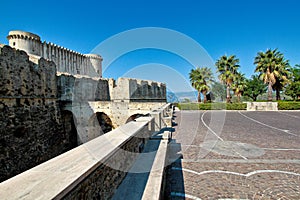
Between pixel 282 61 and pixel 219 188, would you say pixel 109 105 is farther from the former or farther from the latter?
pixel 282 61

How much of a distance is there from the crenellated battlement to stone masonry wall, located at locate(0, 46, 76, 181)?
4.17m

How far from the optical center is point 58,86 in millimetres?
14734

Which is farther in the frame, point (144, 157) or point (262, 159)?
point (262, 159)

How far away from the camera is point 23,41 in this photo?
22.6 m

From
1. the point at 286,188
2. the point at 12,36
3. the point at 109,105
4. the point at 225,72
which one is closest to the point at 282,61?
the point at 225,72

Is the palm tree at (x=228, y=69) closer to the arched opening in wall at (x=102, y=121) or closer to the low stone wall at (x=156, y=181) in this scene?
the arched opening in wall at (x=102, y=121)

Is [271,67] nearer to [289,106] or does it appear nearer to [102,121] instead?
[289,106]

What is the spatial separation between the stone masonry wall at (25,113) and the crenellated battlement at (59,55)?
417 cm

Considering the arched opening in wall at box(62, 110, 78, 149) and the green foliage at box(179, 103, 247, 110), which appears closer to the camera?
the arched opening in wall at box(62, 110, 78, 149)

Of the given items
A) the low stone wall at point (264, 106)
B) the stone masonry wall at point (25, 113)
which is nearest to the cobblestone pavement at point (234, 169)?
the stone masonry wall at point (25, 113)

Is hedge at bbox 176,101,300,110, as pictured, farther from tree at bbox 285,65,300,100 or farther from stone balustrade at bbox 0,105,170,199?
stone balustrade at bbox 0,105,170,199

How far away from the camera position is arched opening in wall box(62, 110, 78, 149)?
49.6 feet

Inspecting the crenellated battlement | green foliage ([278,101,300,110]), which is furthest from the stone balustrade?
green foliage ([278,101,300,110])

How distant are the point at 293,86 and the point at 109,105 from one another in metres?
34.4
